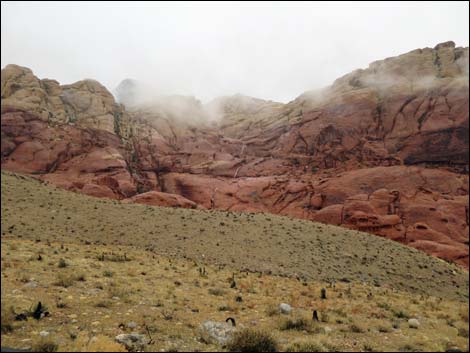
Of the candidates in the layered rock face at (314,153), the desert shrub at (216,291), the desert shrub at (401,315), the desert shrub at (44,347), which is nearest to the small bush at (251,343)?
the desert shrub at (44,347)

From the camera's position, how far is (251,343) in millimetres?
6352

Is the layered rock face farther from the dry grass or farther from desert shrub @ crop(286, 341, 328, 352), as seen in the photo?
desert shrub @ crop(286, 341, 328, 352)

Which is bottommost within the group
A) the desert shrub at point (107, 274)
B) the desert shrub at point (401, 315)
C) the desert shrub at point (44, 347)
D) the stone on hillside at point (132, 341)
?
the desert shrub at point (401, 315)

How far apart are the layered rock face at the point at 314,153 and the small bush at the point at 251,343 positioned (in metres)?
18.9

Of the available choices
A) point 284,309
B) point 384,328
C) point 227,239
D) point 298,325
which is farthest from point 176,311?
point 227,239

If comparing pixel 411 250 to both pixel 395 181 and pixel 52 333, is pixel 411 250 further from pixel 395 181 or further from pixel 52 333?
pixel 52 333

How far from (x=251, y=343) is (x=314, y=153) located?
58180 mm

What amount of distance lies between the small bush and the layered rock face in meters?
18.9

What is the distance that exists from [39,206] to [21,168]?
2.59 m

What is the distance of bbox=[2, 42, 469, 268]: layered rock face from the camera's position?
1538 inches

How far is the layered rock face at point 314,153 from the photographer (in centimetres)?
3906

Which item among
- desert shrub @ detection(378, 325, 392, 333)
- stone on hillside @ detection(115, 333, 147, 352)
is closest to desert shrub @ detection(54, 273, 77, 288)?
stone on hillside @ detection(115, 333, 147, 352)

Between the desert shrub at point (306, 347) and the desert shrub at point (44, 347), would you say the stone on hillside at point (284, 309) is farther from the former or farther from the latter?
the desert shrub at point (44, 347)

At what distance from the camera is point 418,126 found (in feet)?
172
